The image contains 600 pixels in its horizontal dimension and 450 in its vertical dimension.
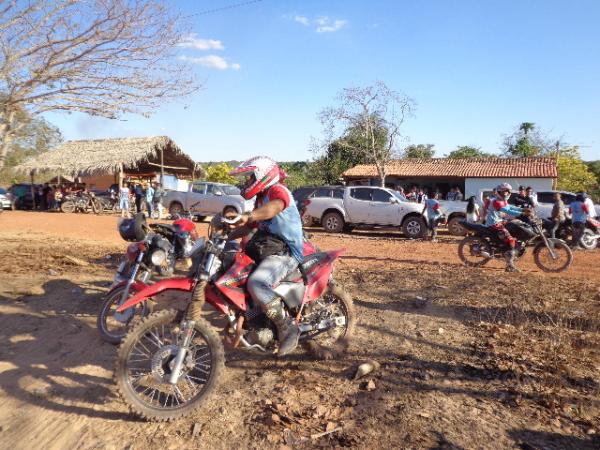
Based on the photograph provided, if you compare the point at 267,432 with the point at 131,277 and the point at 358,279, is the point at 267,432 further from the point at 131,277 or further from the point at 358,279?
the point at 358,279

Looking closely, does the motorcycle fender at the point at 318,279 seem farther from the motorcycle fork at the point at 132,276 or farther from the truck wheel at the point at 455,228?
the truck wheel at the point at 455,228

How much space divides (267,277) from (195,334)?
0.68 metres

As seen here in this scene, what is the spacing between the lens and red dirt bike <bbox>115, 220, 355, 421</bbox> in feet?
9.86

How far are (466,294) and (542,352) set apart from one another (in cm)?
214

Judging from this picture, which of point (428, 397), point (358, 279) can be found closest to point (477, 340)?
point (428, 397)

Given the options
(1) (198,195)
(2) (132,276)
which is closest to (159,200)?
(1) (198,195)

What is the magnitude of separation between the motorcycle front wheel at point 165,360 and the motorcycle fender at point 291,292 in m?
0.73

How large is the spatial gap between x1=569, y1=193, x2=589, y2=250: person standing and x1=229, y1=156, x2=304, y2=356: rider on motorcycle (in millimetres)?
11247

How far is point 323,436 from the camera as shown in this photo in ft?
9.52

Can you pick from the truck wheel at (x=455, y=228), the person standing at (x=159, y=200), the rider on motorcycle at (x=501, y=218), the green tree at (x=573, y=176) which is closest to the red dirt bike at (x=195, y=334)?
the rider on motorcycle at (x=501, y=218)

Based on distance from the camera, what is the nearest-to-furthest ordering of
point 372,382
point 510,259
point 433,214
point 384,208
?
point 372,382, point 510,259, point 433,214, point 384,208

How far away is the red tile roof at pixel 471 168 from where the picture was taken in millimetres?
29734

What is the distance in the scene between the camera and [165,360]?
3049mm

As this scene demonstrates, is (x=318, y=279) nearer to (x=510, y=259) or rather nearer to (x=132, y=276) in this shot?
(x=132, y=276)
